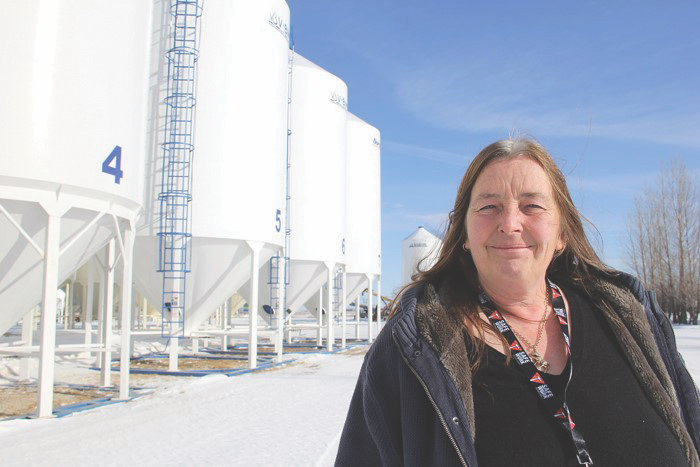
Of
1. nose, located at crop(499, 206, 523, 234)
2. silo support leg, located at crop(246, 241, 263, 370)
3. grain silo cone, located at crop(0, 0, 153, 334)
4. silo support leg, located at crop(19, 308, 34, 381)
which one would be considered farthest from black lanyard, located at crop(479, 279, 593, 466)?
silo support leg, located at crop(19, 308, 34, 381)

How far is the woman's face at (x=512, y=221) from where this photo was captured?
180cm

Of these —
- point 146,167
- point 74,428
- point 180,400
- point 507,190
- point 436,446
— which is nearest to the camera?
point 436,446

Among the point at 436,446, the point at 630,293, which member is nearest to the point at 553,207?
the point at 630,293

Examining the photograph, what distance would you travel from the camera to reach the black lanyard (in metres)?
1.53

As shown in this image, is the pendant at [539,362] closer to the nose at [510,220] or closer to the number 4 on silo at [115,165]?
the nose at [510,220]

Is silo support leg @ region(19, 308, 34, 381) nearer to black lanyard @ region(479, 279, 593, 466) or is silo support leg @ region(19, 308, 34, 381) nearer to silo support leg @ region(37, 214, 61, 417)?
silo support leg @ region(37, 214, 61, 417)

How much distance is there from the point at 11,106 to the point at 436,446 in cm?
701

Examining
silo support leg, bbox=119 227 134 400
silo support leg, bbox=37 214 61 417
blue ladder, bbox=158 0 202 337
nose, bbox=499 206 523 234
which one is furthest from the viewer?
blue ladder, bbox=158 0 202 337

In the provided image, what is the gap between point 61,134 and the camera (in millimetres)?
7117

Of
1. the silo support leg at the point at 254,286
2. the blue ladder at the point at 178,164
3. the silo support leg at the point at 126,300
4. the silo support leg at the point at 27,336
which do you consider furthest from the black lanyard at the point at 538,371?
the silo support leg at the point at 27,336

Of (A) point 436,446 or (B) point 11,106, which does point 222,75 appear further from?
(A) point 436,446

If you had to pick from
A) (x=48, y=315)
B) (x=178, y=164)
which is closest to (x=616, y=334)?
(x=48, y=315)

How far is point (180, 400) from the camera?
28.7ft

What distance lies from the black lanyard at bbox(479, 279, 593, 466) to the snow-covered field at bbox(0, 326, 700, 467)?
12.6 feet
